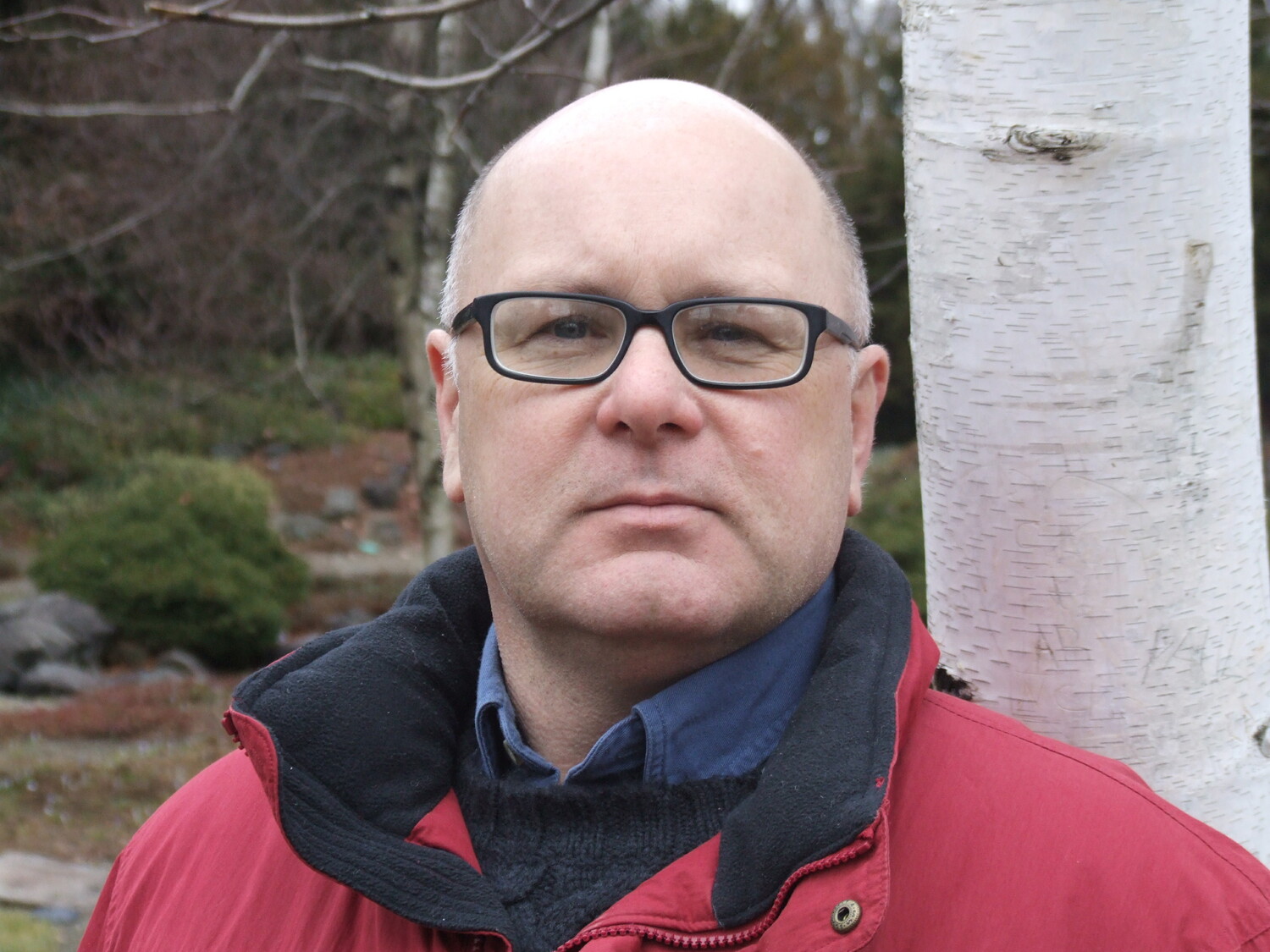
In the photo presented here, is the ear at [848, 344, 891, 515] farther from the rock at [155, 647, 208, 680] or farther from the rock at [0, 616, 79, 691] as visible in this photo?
the rock at [0, 616, 79, 691]

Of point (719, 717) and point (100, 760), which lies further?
point (100, 760)

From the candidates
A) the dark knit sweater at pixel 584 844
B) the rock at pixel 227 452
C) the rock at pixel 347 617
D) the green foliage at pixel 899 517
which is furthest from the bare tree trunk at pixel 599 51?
the rock at pixel 227 452

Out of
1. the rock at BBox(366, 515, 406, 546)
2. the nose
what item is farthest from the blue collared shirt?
the rock at BBox(366, 515, 406, 546)

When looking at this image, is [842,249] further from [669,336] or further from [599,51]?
[599,51]

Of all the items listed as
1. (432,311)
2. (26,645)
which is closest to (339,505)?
(26,645)

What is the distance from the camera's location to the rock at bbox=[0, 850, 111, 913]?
4.77 m

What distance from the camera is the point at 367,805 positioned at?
1.62 m

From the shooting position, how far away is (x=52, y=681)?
345 inches

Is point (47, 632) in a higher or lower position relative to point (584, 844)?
lower

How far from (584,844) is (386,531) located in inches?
505

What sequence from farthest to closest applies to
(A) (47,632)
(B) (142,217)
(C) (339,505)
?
(C) (339,505) → (A) (47,632) → (B) (142,217)

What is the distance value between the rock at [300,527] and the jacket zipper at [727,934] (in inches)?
496

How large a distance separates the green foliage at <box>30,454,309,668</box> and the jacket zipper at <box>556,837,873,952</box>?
8.92m

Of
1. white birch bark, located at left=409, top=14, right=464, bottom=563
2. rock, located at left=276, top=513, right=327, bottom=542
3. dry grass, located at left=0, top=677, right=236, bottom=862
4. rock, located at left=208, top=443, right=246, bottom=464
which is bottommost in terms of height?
rock, located at left=276, top=513, right=327, bottom=542
